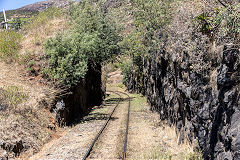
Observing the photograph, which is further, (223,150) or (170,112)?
(170,112)

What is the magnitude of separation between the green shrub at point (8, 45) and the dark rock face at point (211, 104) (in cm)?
1049

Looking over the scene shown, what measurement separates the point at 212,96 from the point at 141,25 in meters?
15.8

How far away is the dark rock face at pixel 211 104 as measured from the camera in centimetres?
603

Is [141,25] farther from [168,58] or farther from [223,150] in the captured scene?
[223,150]

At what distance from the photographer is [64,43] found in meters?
16.3

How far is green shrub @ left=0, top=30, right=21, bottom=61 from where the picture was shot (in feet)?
52.0

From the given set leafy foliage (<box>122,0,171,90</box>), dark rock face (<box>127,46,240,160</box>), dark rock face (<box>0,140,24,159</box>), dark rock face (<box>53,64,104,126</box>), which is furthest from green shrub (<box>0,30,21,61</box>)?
dark rock face (<box>127,46,240,160</box>)

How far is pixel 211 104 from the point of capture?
24.2 ft

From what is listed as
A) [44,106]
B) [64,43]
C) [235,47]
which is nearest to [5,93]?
[44,106]

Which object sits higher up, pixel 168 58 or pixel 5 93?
pixel 168 58

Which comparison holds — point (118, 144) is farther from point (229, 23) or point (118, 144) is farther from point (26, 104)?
point (229, 23)

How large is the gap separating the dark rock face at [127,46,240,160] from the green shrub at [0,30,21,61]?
10.5 m

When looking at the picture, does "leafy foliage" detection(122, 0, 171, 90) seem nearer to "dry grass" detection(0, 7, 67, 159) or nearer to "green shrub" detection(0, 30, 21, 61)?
"dry grass" detection(0, 7, 67, 159)

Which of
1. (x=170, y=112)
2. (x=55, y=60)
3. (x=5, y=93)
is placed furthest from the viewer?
(x=55, y=60)
